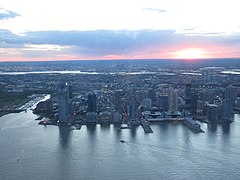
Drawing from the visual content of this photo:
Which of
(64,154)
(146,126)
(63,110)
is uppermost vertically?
(63,110)

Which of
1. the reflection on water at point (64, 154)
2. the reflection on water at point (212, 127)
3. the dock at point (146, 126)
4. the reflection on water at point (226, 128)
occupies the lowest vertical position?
the reflection on water at point (64, 154)

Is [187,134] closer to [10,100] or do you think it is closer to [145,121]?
[145,121]

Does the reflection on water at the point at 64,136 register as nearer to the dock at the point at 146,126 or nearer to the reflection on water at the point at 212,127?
the dock at the point at 146,126

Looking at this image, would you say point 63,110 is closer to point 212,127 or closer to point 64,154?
point 64,154

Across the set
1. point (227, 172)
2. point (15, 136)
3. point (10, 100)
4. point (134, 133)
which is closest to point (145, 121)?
point (134, 133)

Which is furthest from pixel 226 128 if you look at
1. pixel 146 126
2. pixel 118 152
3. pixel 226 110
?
pixel 118 152

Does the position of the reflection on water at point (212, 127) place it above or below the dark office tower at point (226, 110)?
below

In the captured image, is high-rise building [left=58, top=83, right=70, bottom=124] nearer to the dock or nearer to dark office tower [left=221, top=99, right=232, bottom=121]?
the dock

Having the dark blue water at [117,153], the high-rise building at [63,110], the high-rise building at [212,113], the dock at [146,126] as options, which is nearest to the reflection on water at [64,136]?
the dark blue water at [117,153]

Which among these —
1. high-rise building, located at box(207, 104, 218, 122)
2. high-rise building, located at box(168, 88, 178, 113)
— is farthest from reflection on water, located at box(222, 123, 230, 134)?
high-rise building, located at box(168, 88, 178, 113)
